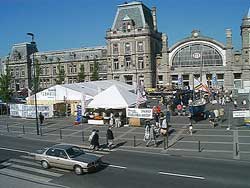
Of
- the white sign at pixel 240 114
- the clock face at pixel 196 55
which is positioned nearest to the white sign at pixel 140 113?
the white sign at pixel 240 114

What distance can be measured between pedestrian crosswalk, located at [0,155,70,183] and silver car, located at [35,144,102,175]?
1.41 feet

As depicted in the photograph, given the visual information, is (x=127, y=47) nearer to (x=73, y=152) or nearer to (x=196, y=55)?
(x=196, y=55)

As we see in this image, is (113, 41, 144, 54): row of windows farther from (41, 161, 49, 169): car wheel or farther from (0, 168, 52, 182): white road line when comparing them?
(0, 168, 52, 182): white road line

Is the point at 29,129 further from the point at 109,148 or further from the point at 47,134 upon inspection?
the point at 109,148

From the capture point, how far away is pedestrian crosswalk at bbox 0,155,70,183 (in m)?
17.4

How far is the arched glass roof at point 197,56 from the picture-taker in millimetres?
73250

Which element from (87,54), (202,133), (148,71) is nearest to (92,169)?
(202,133)

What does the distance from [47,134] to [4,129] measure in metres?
7.66

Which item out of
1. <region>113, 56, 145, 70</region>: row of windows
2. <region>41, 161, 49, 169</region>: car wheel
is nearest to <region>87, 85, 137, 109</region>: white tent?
<region>41, 161, 49, 169</region>: car wheel

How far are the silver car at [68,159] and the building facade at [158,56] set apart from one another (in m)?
49.9

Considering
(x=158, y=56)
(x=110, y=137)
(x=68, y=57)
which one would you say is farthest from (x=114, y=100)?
(x=68, y=57)

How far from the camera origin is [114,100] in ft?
119

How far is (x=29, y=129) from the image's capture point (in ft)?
118

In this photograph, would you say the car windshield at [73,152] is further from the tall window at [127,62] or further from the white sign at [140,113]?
the tall window at [127,62]
